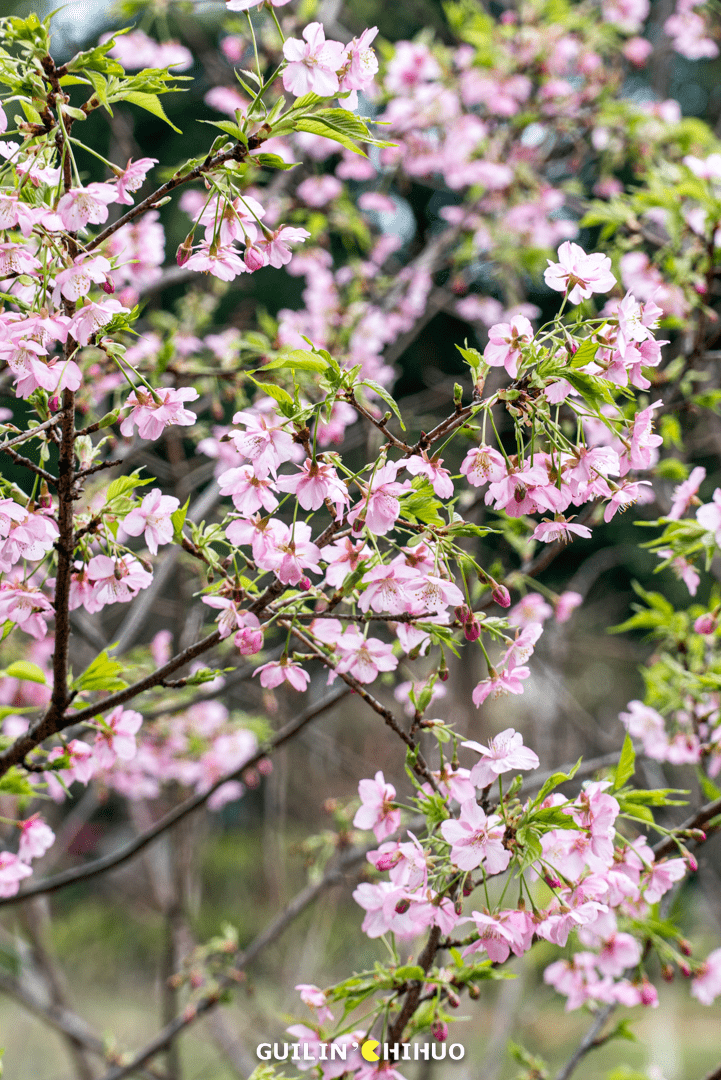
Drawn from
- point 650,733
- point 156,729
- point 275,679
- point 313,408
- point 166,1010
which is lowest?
point 166,1010

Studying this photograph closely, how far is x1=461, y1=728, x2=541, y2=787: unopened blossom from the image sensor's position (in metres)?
0.94

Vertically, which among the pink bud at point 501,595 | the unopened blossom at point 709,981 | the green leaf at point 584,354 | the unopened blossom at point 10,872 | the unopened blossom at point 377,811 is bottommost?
the unopened blossom at point 709,981

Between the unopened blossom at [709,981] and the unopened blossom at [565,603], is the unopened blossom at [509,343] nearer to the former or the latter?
the unopened blossom at [565,603]

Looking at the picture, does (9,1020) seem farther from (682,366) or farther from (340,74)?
(340,74)

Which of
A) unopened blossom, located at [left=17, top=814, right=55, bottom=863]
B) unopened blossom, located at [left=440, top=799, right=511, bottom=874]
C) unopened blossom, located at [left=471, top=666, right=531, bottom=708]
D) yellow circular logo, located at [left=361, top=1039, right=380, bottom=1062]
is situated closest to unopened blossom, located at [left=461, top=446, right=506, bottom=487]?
unopened blossom, located at [left=471, top=666, right=531, bottom=708]

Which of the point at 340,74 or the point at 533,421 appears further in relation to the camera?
the point at 340,74

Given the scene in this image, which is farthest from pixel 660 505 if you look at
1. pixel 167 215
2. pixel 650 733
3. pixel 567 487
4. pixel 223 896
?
pixel 223 896

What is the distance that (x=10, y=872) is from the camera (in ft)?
4.44

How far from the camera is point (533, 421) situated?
35.0 inches

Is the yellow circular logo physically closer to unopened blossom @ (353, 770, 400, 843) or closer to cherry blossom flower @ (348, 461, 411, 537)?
unopened blossom @ (353, 770, 400, 843)

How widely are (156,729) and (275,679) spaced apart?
74.6 inches

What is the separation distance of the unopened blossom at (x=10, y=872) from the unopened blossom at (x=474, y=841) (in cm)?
81

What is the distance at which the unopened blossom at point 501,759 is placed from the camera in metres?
0.94

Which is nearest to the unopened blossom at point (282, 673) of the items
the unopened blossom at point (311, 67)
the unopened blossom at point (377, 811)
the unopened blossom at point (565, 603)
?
the unopened blossom at point (377, 811)
